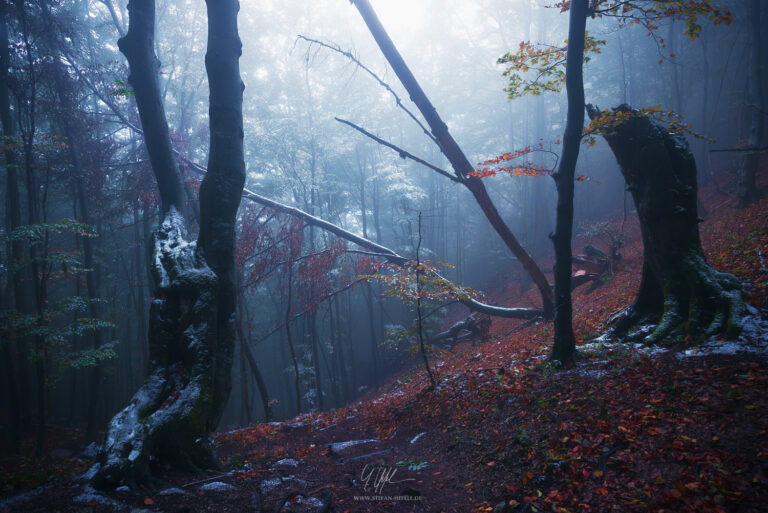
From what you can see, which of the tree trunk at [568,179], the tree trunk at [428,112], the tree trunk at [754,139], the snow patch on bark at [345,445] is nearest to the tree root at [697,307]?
the tree trunk at [568,179]

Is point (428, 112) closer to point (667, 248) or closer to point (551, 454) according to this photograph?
point (667, 248)

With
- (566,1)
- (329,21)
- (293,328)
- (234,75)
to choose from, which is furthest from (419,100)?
(293,328)

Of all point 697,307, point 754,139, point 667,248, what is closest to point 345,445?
point 697,307

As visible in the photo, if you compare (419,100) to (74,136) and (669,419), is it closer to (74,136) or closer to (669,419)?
(669,419)

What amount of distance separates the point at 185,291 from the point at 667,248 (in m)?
7.10

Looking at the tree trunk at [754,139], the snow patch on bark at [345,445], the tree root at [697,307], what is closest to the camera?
the tree root at [697,307]

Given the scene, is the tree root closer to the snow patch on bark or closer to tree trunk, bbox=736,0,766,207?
the snow patch on bark

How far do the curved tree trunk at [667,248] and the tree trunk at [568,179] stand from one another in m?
1.15

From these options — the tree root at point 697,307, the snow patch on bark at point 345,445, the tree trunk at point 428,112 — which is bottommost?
the snow patch on bark at point 345,445

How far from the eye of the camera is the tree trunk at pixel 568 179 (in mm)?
4855

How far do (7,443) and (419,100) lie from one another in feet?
58.9

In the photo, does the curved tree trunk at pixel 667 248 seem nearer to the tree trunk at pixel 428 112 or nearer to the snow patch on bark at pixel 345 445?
the tree trunk at pixel 428 112

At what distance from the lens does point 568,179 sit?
202 inches

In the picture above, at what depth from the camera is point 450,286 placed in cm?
876
